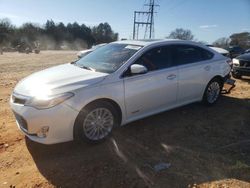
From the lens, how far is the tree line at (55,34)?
207 ft

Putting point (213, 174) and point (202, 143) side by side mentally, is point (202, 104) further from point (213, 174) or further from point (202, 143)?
point (213, 174)

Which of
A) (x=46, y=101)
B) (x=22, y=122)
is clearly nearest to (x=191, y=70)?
(x=46, y=101)

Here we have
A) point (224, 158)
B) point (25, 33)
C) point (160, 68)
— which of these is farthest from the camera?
point (25, 33)

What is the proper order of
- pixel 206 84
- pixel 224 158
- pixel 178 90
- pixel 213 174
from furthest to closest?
pixel 206 84, pixel 178 90, pixel 224 158, pixel 213 174

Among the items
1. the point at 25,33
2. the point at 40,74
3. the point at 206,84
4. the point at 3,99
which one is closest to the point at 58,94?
the point at 40,74

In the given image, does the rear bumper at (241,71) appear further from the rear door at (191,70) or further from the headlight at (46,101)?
the headlight at (46,101)

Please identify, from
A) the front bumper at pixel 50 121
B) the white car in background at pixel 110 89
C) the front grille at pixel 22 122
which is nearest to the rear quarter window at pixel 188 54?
the white car in background at pixel 110 89

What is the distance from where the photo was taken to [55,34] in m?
77.4

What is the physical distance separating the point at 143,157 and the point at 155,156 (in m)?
0.19

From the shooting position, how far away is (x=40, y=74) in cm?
480

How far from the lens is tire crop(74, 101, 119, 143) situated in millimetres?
4090

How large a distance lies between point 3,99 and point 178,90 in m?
4.70

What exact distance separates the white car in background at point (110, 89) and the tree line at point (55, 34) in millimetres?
59642

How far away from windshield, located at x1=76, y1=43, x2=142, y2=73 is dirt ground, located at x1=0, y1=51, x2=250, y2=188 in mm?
1208
